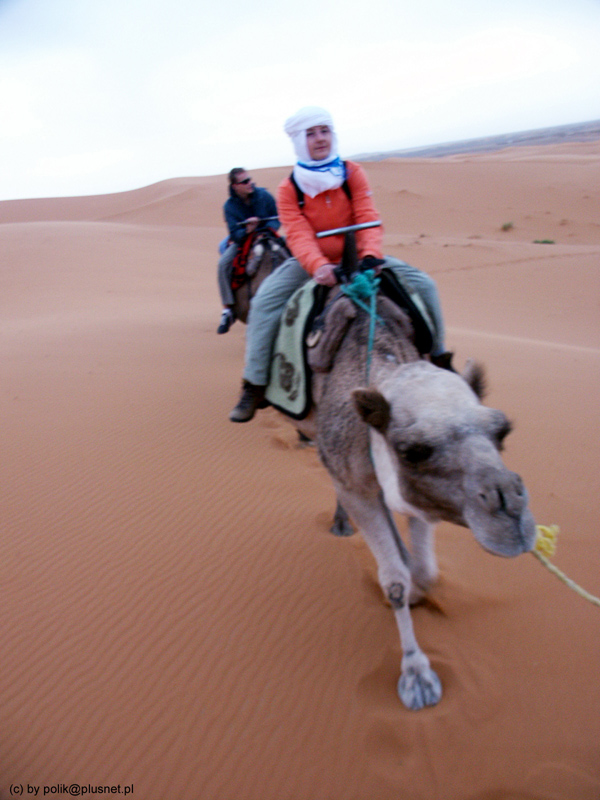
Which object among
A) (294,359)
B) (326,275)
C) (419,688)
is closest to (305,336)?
(294,359)

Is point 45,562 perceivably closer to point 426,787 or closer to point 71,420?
point 71,420

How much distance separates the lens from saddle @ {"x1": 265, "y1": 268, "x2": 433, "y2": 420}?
3.02 meters

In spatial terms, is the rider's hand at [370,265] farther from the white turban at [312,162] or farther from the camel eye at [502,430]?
the camel eye at [502,430]

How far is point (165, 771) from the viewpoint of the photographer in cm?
263

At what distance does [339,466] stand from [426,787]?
5.15 feet

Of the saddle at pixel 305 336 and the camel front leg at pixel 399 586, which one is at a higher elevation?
the saddle at pixel 305 336

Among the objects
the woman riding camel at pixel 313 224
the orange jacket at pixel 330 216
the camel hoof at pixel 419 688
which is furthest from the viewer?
the orange jacket at pixel 330 216

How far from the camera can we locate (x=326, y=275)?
3168 millimetres

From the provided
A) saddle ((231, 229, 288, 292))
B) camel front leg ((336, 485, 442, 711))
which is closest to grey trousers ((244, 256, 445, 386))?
camel front leg ((336, 485, 442, 711))

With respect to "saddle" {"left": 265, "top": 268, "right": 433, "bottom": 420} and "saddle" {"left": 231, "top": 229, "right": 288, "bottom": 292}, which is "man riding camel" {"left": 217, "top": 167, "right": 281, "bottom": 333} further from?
"saddle" {"left": 265, "top": 268, "right": 433, "bottom": 420}

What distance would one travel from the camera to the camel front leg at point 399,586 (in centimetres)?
276

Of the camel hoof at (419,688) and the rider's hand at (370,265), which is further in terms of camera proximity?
the rider's hand at (370,265)

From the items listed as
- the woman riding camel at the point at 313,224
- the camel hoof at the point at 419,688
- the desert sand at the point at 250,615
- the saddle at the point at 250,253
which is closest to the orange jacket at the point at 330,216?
the woman riding camel at the point at 313,224

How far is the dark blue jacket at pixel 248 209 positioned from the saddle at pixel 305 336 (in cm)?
371
